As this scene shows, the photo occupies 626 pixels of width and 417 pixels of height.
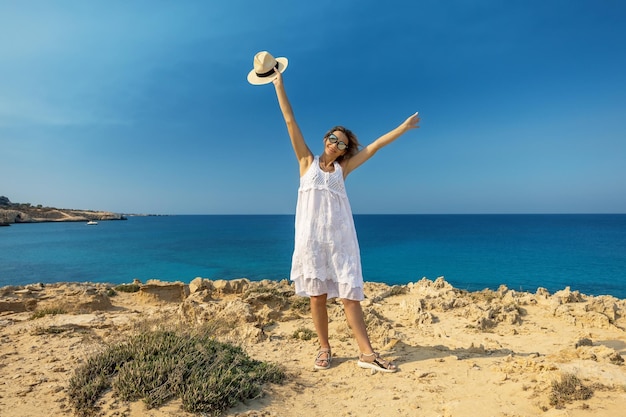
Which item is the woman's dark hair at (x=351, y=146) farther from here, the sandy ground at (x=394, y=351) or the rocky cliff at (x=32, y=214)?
the rocky cliff at (x=32, y=214)

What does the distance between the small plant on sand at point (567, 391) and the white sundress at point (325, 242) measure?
5.65ft

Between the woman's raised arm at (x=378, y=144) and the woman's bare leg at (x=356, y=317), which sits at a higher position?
the woman's raised arm at (x=378, y=144)

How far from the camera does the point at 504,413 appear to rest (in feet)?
8.55

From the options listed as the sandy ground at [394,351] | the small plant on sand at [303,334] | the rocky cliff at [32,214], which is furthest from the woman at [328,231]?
the rocky cliff at [32,214]

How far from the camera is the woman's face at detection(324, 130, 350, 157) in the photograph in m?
3.65

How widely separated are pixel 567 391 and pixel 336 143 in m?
2.94

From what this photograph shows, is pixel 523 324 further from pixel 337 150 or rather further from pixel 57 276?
pixel 57 276

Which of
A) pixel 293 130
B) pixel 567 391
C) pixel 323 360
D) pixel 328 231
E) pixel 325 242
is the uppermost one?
pixel 293 130

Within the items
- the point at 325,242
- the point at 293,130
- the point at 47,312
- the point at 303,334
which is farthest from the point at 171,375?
the point at 47,312

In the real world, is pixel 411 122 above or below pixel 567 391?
above

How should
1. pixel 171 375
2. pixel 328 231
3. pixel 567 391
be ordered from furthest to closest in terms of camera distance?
pixel 328 231
pixel 171 375
pixel 567 391

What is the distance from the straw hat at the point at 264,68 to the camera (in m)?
3.68

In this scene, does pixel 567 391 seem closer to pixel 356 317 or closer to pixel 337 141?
pixel 356 317

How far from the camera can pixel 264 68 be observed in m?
3.71
